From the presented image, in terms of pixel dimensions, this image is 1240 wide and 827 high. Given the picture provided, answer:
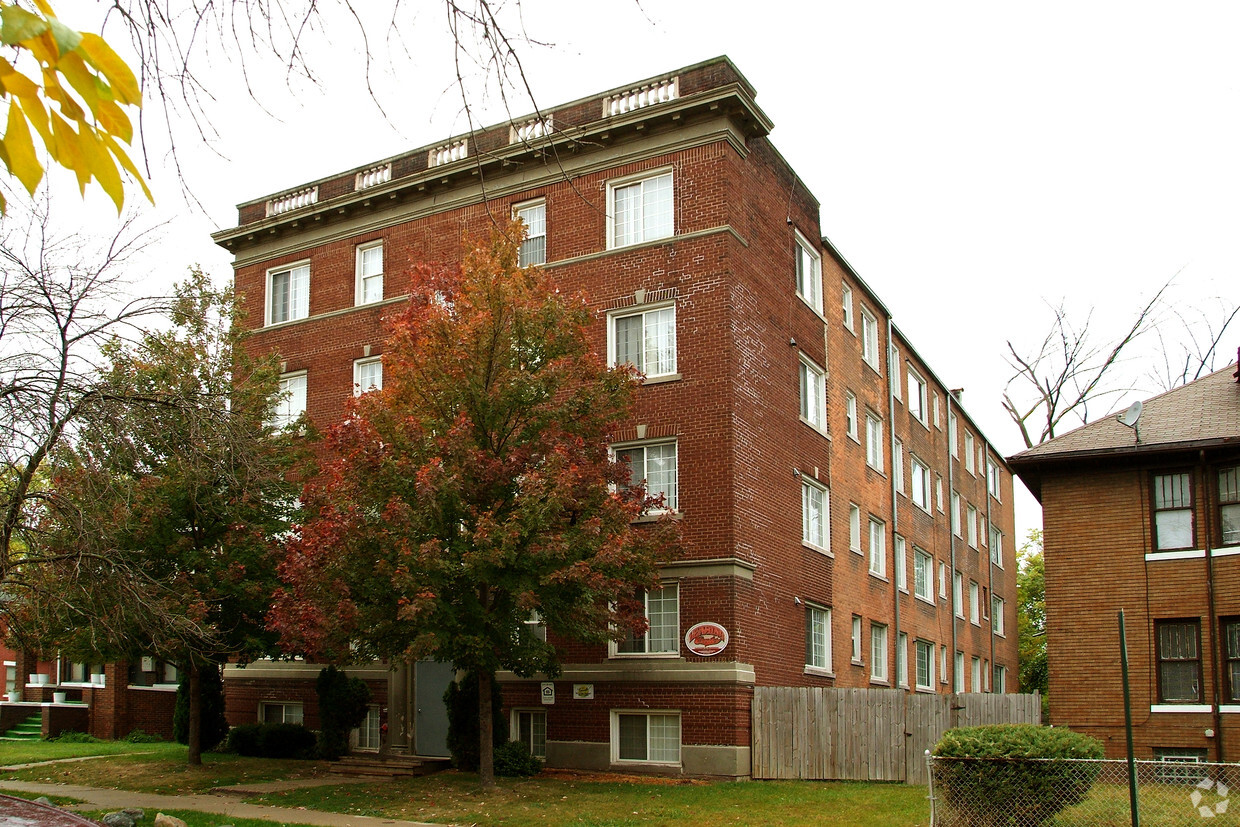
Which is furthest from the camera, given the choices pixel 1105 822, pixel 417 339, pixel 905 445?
pixel 905 445

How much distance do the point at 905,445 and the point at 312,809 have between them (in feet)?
73.9

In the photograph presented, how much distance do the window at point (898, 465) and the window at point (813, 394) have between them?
621cm

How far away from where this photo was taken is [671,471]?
2433 centimetres

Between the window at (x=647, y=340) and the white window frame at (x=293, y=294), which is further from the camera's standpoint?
the white window frame at (x=293, y=294)

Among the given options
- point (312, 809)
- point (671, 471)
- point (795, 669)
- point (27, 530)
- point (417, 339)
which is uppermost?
point (417, 339)

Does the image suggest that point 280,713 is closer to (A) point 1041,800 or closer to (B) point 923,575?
(B) point 923,575

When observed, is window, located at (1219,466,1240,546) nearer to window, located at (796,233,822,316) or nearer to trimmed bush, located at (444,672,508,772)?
window, located at (796,233,822,316)

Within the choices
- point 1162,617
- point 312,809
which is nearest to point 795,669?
point 1162,617

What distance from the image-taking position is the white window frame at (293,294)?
31281 mm

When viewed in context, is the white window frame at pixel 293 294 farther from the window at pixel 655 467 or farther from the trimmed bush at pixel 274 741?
the window at pixel 655 467

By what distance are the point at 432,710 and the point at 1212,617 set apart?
51.7 feet

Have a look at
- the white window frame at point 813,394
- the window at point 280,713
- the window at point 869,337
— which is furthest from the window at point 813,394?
the window at point 280,713

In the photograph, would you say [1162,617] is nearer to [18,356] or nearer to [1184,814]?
[1184,814]

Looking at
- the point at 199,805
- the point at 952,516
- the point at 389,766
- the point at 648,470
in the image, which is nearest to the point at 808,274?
the point at 648,470
